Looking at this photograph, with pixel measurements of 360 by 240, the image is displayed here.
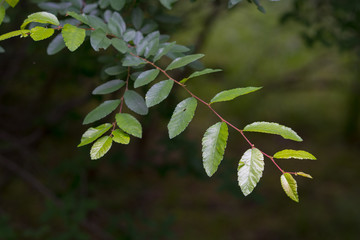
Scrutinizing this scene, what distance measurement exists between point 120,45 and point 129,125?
0.19 m

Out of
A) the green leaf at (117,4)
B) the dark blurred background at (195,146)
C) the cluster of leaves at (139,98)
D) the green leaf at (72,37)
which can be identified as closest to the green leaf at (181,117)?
the cluster of leaves at (139,98)

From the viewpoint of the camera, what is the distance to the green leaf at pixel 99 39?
0.79 m

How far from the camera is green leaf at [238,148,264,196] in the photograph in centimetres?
66

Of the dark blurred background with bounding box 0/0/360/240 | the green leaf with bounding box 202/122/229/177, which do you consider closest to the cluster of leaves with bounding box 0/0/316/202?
the green leaf with bounding box 202/122/229/177

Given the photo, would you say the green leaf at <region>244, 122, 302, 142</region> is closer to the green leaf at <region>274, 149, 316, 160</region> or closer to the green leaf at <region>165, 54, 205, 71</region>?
the green leaf at <region>274, 149, 316, 160</region>

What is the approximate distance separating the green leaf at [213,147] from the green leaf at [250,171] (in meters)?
0.04

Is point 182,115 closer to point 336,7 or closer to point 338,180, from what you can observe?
point 336,7

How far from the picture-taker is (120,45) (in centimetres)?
85

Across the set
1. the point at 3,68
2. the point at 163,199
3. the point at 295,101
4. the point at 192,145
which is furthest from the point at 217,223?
the point at 295,101

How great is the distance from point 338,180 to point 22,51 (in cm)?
301

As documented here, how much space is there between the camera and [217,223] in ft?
10.3

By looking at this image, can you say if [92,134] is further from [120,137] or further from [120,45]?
[120,45]

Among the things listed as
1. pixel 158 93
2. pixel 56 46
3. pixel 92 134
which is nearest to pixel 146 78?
pixel 158 93

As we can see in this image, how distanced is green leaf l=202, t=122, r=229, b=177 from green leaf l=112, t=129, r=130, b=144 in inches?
6.1
